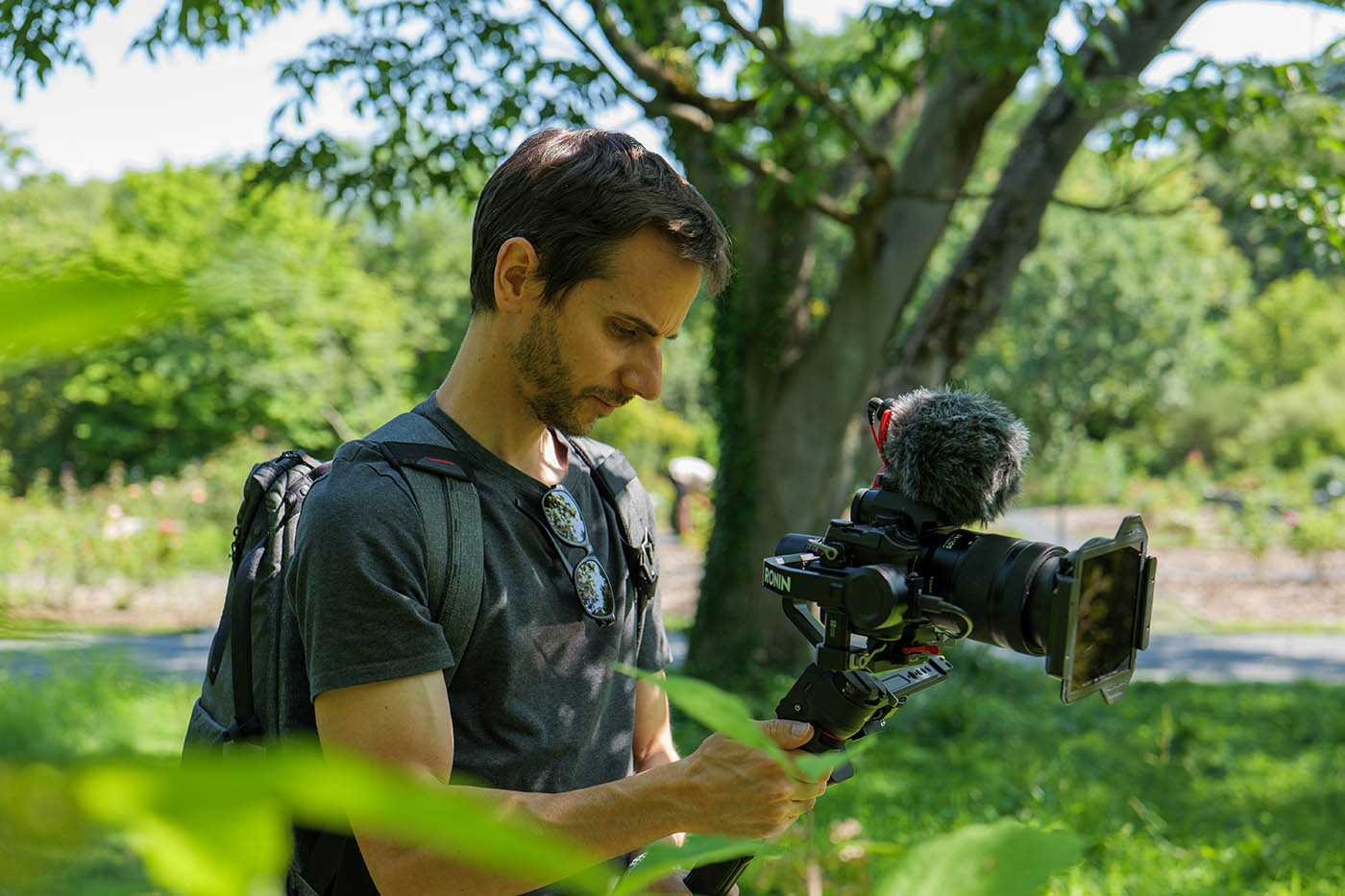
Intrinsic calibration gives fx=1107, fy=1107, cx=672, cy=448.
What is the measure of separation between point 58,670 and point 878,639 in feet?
4.07

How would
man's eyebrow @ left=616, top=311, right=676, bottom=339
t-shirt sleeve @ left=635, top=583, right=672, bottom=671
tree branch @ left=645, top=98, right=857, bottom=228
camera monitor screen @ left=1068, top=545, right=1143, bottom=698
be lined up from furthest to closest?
tree branch @ left=645, top=98, right=857, bottom=228 < t-shirt sleeve @ left=635, top=583, right=672, bottom=671 < man's eyebrow @ left=616, top=311, right=676, bottom=339 < camera monitor screen @ left=1068, top=545, right=1143, bottom=698

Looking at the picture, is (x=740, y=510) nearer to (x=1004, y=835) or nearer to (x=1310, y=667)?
(x=1310, y=667)

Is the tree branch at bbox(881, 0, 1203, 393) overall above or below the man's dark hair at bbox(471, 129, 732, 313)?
above

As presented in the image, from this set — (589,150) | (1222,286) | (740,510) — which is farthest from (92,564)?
(1222,286)

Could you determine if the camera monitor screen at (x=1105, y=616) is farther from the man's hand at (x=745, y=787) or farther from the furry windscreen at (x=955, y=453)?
the man's hand at (x=745, y=787)

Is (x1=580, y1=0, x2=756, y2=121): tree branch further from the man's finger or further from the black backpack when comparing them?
the man's finger

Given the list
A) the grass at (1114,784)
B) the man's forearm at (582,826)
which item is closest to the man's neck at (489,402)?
the man's forearm at (582,826)

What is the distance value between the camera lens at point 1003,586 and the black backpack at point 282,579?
625mm

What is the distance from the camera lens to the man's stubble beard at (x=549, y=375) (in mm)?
1610

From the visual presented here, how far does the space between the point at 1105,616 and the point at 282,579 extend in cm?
110

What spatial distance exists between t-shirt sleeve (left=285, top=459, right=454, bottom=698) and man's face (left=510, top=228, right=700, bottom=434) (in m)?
0.29

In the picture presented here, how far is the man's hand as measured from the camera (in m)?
1.34

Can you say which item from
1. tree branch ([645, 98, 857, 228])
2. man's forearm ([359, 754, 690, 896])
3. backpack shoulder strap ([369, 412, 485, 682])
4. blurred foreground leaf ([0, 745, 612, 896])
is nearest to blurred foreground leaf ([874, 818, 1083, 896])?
blurred foreground leaf ([0, 745, 612, 896])

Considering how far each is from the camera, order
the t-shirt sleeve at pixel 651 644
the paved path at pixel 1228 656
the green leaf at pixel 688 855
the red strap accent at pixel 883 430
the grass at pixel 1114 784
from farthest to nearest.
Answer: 1. the paved path at pixel 1228 656
2. the grass at pixel 1114 784
3. the t-shirt sleeve at pixel 651 644
4. the red strap accent at pixel 883 430
5. the green leaf at pixel 688 855
